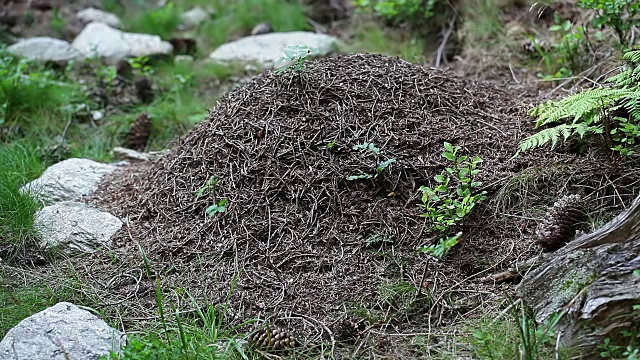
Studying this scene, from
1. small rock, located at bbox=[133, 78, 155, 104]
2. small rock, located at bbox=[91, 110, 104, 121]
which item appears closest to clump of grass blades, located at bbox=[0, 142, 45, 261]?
small rock, located at bbox=[91, 110, 104, 121]

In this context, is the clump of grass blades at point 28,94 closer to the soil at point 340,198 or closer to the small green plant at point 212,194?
the soil at point 340,198

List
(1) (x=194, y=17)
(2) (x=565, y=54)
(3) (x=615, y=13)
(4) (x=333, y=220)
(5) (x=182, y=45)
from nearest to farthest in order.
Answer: (4) (x=333, y=220), (3) (x=615, y=13), (2) (x=565, y=54), (5) (x=182, y=45), (1) (x=194, y=17)

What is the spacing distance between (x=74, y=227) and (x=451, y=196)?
198 cm

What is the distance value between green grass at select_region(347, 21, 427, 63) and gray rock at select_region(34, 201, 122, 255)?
2.91 meters

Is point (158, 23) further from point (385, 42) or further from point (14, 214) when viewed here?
point (14, 214)

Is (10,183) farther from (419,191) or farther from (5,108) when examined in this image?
(419,191)

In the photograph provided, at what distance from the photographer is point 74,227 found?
3266mm

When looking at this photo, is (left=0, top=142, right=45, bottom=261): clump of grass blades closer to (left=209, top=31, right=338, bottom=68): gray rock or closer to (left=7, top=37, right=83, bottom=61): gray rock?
(left=7, top=37, right=83, bottom=61): gray rock

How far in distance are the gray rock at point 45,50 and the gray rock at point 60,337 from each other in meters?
4.01

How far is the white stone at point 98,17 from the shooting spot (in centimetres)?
722

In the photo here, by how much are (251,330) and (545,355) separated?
1148 mm

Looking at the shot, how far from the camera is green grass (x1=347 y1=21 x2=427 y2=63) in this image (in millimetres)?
5387

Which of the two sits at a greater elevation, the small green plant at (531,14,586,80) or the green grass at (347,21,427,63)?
the small green plant at (531,14,586,80)

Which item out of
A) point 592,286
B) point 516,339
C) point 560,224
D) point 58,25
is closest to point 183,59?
point 58,25
